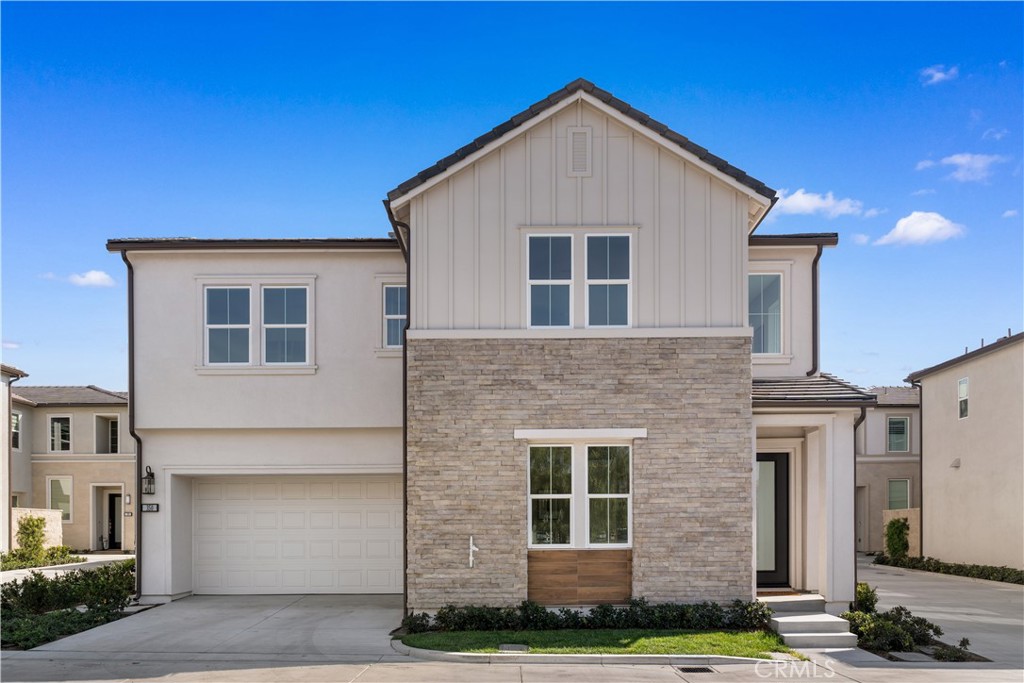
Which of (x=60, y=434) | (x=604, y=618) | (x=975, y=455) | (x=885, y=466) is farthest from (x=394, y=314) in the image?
(x=885, y=466)

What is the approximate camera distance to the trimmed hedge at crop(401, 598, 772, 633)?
12.8 meters

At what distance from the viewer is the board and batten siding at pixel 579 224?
13.7 m

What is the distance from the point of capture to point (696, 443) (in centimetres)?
1346

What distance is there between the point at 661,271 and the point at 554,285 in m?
1.69

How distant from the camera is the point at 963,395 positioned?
82.1 ft

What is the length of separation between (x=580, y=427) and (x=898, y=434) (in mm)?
22898

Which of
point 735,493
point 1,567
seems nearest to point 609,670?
point 735,493

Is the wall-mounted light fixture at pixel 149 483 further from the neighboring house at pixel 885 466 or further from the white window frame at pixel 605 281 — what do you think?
the neighboring house at pixel 885 466

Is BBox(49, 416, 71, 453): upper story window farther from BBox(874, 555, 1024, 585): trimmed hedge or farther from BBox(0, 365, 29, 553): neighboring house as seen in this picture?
BBox(874, 555, 1024, 585): trimmed hedge

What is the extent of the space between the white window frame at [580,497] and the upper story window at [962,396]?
51.8 ft

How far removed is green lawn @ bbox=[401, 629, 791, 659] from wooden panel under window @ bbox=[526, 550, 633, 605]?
0.82 m

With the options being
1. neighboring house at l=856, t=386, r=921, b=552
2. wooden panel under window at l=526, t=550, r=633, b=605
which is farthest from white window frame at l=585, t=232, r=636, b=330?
neighboring house at l=856, t=386, r=921, b=552

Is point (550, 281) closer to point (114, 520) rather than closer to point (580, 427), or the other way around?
point (580, 427)

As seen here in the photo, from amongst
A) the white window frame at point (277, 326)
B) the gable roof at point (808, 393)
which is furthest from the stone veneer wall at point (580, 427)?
the white window frame at point (277, 326)
